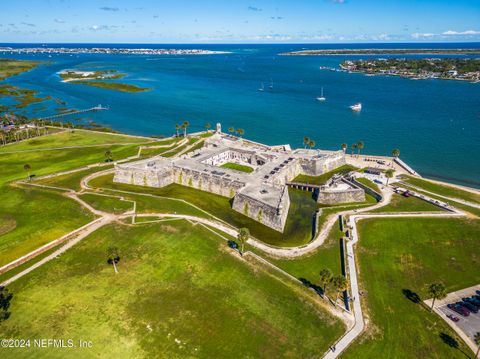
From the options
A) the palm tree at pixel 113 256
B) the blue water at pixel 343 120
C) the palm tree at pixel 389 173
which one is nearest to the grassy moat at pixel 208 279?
the palm tree at pixel 113 256

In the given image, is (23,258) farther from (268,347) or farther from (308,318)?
(308,318)

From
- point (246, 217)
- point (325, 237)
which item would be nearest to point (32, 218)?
point (246, 217)

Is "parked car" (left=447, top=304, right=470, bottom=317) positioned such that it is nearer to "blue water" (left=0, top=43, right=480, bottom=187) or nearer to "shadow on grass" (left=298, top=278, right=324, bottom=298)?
"shadow on grass" (left=298, top=278, right=324, bottom=298)

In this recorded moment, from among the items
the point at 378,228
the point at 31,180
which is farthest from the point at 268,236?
the point at 31,180

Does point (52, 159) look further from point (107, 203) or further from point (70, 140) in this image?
point (107, 203)

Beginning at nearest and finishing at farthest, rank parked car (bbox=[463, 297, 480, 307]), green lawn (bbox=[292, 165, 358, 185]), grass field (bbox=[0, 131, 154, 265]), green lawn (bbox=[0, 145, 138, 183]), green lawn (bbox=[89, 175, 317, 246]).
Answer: parked car (bbox=[463, 297, 480, 307]) → grass field (bbox=[0, 131, 154, 265]) → green lawn (bbox=[89, 175, 317, 246]) → green lawn (bbox=[292, 165, 358, 185]) → green lawn (bbox=[0, 145, 138, 183])

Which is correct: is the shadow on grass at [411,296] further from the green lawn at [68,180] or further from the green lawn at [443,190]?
the green lawn at [68,180]

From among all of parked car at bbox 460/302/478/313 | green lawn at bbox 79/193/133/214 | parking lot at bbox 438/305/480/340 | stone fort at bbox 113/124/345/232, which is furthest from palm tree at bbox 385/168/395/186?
green lawn at bbox 79/193/133/214
